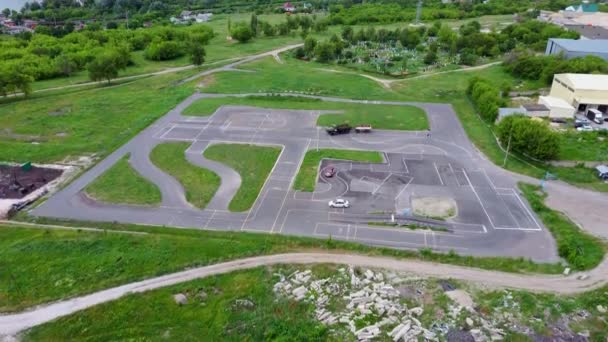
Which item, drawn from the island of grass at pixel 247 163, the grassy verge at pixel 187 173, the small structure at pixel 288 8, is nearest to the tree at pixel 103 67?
the grassy verge at pixel 187 173

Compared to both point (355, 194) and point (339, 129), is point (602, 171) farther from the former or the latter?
point (339, 129)

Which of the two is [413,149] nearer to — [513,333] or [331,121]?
[331,121]

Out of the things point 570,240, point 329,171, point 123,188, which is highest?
point 329,171

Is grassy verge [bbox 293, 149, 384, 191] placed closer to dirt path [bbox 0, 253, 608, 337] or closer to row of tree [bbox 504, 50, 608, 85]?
dirt path [bbox 0, 253, 608, 337]

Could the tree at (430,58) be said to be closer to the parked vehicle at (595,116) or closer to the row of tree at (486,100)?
the row of tree at (486,100)

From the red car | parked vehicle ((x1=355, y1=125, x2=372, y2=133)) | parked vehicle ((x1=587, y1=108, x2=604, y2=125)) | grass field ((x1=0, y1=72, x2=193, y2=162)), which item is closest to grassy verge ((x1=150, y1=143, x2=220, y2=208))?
grass field ((x1=0, y1=72, x2=193, y2=162))

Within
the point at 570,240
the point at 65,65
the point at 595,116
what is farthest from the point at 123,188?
the point at 595,116
